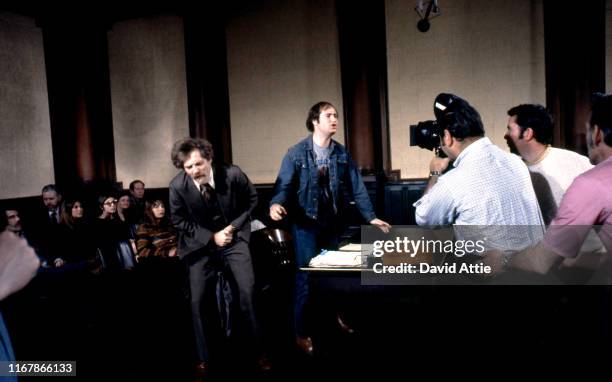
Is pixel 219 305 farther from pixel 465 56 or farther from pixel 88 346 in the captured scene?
pixel 465 56

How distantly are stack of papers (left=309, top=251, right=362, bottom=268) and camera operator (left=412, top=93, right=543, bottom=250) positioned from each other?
0.49 meters

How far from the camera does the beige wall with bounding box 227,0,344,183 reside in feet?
23.1

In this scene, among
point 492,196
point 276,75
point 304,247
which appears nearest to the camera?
point 492,196

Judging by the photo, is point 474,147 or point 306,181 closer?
point 474,147

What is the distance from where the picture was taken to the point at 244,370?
2885mm

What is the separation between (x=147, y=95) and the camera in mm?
7973

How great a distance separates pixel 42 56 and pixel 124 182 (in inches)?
94.0

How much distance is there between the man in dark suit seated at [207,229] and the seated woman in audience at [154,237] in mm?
1551

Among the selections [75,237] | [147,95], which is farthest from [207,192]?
[147,95]

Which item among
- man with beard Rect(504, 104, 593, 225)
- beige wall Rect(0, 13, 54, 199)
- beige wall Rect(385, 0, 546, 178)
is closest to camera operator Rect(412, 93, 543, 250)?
man with beard Rect(504, 104, 593, 225)

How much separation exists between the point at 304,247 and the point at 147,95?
594cm

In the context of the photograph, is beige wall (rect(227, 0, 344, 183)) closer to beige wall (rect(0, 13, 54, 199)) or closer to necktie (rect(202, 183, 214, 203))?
beige wall (rect(0, 13, 54, 199))

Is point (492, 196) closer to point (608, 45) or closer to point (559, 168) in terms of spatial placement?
point (559, 168)

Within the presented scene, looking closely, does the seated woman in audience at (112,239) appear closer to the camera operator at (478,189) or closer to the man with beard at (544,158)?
the camera operator at (478,189)
